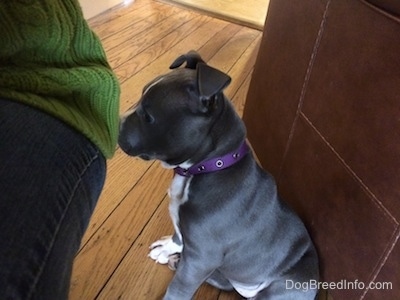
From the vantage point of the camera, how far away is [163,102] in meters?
0.81

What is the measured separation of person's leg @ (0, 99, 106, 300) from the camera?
0.30 metres

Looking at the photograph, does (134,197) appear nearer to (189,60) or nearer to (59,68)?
(189,60)

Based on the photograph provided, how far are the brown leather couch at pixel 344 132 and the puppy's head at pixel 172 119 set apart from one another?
1.02 feet

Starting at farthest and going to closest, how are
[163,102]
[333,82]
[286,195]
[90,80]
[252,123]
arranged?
[252,123]
[286,195]
[333,82]
[163,102]
[90,80]

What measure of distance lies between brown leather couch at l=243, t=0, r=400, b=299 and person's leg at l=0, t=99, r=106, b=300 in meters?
0.62

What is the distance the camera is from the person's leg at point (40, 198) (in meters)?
0.30

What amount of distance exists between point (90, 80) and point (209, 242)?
0.53m

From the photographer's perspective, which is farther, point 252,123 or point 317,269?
point 252,123

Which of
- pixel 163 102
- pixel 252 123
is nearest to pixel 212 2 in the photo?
pixel 252 123

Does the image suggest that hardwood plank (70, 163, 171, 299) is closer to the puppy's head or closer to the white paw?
the white paw

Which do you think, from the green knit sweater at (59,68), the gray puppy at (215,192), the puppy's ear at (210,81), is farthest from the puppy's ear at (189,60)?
the green knit sweater at (59,68)

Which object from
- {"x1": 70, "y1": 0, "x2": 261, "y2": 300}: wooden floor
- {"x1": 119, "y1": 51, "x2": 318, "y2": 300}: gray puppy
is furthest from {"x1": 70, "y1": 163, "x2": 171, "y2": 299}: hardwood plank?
{"x1": 119, "y1": 51, "x2": 318, "y2": 300}: gray puppy

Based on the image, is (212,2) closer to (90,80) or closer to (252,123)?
(252,123)

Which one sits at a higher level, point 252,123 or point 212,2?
point 252,123
